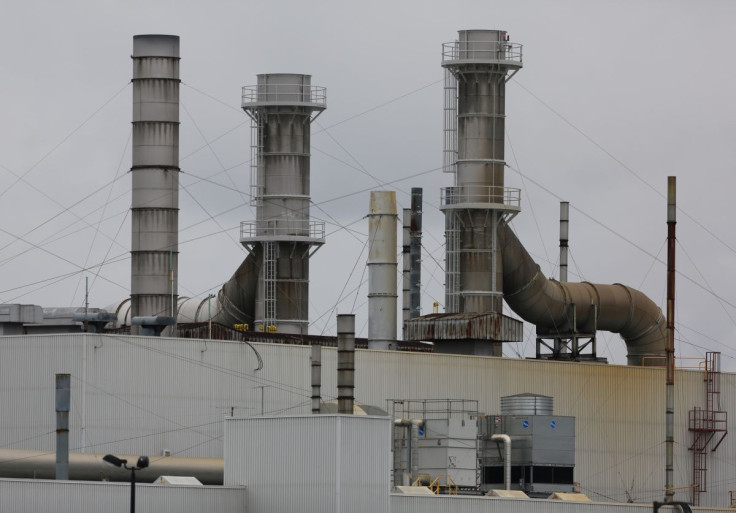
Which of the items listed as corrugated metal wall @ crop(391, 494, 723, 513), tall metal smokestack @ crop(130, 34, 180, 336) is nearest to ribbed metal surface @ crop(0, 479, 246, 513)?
corrugated metal wall @ crop(391, 494, 723, 513)

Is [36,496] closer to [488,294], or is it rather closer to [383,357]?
[383,357]

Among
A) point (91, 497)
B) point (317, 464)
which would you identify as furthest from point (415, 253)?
point (91, 497)

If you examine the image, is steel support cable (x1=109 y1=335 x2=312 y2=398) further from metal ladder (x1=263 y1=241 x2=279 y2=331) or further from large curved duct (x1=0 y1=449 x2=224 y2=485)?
metal ladder (x1=263 y1=241 x2=279 y2=331)

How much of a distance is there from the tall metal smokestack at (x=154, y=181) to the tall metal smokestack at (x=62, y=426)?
16.5m

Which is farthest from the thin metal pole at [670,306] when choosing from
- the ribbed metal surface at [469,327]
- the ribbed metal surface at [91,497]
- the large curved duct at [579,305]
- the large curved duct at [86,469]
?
the ribbed metal surface at [91,497]

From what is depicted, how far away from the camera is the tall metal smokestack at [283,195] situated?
82250 mm

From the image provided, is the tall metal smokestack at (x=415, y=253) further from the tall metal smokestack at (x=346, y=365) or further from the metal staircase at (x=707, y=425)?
the tall metal smokestack at (x=346, y=365)

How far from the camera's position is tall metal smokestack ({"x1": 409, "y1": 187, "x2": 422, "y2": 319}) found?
87312mm

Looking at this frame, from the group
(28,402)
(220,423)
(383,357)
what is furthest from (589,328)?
(28,402)

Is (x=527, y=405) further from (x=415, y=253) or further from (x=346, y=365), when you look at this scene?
(x=415, y=253)

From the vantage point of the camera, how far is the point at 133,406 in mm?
68125

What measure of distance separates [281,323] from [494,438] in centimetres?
1528

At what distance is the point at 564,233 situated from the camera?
288 ft

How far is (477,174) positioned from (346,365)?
18.6 metres
